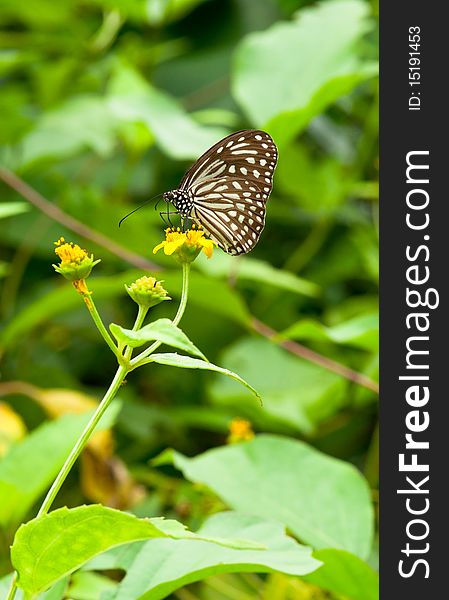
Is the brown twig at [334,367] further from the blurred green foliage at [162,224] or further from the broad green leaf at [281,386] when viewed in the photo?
the broad green leaf at [281,386]

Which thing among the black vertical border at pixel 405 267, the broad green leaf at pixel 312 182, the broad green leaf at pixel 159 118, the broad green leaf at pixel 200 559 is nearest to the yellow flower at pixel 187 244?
the broad green leaf at pixel 200 559

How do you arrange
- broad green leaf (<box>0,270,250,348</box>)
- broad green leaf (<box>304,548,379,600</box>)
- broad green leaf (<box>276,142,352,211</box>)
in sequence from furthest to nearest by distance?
1. broad green leaf (<box>276,142,352,211</box>)
2. broad green leaf (<box>0,270,250,348</box>)
3. broad green leaf (<box>304,548,379,600</box>)

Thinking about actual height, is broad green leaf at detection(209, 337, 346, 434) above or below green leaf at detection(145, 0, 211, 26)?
below

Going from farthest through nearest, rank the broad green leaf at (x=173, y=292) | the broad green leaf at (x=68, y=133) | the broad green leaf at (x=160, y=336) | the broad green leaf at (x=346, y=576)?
the broad green leaf at (x=68, y=133), the broad green leaf at (x=173, y=292), the broad green leaf at (x=346, y=576), the broad green leaf at (x=160, y=336)

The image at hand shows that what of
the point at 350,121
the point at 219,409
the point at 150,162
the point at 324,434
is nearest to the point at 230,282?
the point at 219,409

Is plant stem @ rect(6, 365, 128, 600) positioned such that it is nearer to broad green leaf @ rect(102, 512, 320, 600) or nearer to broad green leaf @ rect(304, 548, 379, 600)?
broad green leaf @ rect(102, 512, 320, 600)

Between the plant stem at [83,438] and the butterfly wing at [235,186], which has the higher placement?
the butterfly wing at [235,186]

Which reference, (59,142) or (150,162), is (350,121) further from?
(59,142)

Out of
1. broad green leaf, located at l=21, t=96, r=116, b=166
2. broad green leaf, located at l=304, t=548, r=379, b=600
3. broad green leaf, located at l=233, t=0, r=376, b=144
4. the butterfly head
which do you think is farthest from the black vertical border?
broad green leaf, located at l=21, t=96, r=116, b=166
